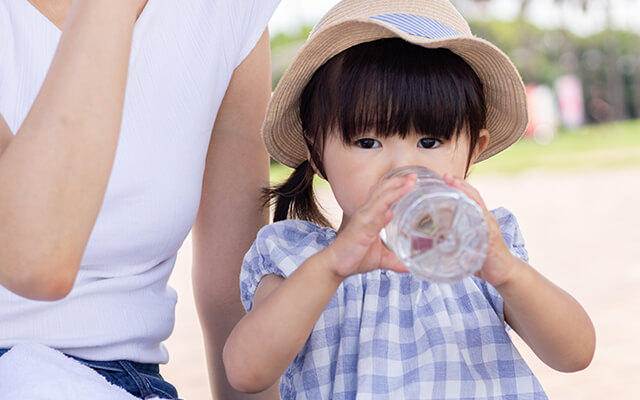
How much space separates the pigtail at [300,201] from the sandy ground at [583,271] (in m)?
0.25

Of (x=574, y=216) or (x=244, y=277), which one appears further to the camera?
→ (x=574, y=216)

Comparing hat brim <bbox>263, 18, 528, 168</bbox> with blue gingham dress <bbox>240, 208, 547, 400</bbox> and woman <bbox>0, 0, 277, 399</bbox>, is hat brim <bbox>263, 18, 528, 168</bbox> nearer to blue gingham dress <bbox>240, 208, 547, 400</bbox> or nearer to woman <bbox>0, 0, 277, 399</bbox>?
woman <bbox>0, 0, 277, 399</bbox>

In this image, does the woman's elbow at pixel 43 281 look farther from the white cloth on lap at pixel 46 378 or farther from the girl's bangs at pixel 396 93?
the girl's bangs at pixel 396 93

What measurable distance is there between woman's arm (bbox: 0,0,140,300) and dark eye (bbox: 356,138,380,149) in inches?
23.2

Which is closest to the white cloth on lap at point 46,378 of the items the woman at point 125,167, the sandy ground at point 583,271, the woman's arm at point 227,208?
the woman at point 125,167

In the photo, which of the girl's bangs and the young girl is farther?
the girl's bangs

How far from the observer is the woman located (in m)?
1.14

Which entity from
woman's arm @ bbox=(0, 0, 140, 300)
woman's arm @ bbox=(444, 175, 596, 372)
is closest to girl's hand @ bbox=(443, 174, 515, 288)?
woman's arm @ bbox=(444, 175, 596, 372)

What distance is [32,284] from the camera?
3.80 feet

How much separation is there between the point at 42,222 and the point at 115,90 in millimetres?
213

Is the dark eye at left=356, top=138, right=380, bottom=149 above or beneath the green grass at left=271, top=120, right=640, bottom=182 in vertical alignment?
above

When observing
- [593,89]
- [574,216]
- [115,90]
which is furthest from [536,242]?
[593,89]

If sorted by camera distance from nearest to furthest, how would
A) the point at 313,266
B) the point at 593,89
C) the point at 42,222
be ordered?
the point at 42,222 → the point at 313,266 → the point at 593,89

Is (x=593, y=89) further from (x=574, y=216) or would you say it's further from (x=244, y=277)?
(x=244, y=277)
